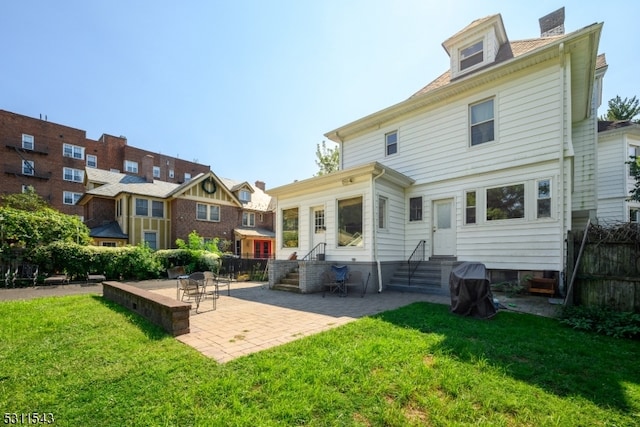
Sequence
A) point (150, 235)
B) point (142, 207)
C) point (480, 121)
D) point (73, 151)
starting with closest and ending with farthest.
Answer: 1. point (480, 121)
2. point (142, 207)
3. point (150, 235)
4. point (73, 151)

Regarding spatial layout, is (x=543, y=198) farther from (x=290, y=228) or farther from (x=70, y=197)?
(x=70, y=197)

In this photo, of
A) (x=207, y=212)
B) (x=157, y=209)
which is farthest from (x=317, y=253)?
(x=157, y=209)

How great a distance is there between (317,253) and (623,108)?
2294 cm

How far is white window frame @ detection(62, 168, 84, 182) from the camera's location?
2662 cm

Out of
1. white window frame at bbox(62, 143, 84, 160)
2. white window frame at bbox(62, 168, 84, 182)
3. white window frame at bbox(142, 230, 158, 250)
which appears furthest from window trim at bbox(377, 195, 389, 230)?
white window frame at bbox(62, 143, 84, 160)

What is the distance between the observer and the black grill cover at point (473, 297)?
5797mm

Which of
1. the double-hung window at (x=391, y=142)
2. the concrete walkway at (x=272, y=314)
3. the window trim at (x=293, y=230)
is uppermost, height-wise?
the double-hung window at (x=391, y=142)

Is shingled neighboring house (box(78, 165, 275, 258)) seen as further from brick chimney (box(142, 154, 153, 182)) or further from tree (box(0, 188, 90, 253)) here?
tree (box(0, 188, 90, 253))

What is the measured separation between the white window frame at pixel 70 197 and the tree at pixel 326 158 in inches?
898

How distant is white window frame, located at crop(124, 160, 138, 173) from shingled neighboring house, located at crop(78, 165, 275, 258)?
638 centimetres

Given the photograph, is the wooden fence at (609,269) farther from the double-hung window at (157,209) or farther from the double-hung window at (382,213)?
the double-hung window at (157,209)

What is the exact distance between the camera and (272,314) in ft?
20.3

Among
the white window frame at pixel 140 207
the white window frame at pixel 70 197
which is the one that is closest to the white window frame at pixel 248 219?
the white window frame at pixel 140 207

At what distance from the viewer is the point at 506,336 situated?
→ 4.54 metres
